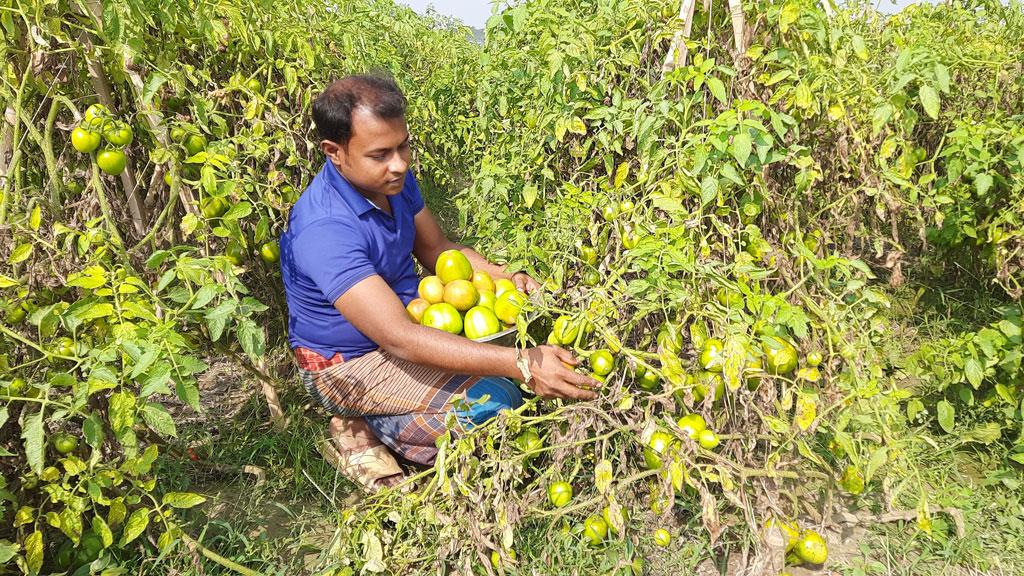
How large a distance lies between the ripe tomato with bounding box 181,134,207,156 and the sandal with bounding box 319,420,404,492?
1.04 m

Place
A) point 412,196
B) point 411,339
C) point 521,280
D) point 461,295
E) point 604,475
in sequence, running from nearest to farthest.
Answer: point 604,475
point 411,339
point 461,295
point 521,280
point 412,196

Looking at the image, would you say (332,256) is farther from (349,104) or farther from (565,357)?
(565,357)

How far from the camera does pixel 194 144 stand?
180cm

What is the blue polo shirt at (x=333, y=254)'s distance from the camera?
72.0 inches

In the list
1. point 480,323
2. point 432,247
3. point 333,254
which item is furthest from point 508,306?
point 432,247

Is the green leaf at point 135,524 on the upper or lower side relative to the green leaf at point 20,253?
lower

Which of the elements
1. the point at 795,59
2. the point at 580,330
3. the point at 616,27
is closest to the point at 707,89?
the point at 795,59

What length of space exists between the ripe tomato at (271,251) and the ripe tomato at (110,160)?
53 centimetres

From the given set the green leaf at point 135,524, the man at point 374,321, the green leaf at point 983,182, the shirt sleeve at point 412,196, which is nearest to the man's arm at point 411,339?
the man at point 374,321

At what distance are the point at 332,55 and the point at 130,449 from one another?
5.52 ft

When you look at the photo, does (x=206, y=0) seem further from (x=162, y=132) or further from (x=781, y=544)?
(x=781, y=544)

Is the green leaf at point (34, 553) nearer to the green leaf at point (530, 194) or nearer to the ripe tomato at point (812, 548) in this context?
the green leaf at point (530, 194)

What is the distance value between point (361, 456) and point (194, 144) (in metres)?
1.12

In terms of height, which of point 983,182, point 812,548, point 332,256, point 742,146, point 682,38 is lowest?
point 812,548
